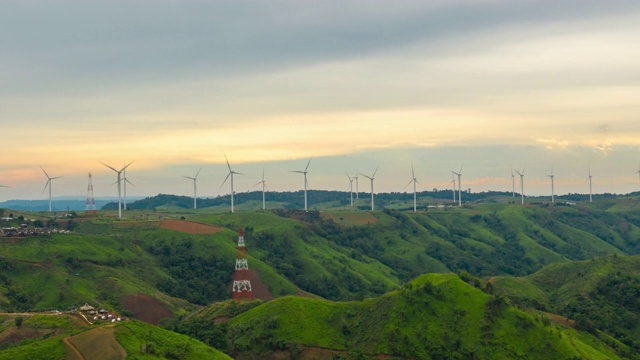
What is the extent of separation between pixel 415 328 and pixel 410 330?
181cm

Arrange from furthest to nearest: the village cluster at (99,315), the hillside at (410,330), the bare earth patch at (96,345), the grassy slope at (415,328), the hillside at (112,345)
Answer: the village cluster at (99,315), the grassy slope at (415,328), the hillside at (410,330), the hillside at (112,345), the bare earth patch at (96,345)

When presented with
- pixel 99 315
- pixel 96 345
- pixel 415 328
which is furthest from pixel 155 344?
pixel 415 328

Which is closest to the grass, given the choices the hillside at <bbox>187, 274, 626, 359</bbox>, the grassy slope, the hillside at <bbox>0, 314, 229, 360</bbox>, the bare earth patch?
the hillside at <bbox>0, 314, 229, 360</bbox>

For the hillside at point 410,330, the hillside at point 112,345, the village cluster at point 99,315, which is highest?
the hillside at point 112,345

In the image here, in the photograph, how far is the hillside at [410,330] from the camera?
570 ft

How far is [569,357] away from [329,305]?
193ft

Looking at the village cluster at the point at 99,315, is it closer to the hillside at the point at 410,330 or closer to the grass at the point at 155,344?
the hillside at the point at 410,330

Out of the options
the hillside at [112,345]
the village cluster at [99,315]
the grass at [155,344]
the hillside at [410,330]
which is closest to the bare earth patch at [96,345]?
the hillside at [112,345]

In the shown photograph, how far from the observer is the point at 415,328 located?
7121 inches

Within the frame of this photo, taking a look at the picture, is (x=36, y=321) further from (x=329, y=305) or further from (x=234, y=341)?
(x=329, y=305)

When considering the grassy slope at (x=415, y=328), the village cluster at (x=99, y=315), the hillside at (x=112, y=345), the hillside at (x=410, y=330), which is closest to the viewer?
the hillside at (x=112, y=345)

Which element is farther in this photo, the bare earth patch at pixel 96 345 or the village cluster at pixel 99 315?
the village cluster at pixel 99 315

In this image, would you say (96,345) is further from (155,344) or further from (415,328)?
(415,328)

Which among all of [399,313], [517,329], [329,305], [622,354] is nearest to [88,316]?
[329,305]
